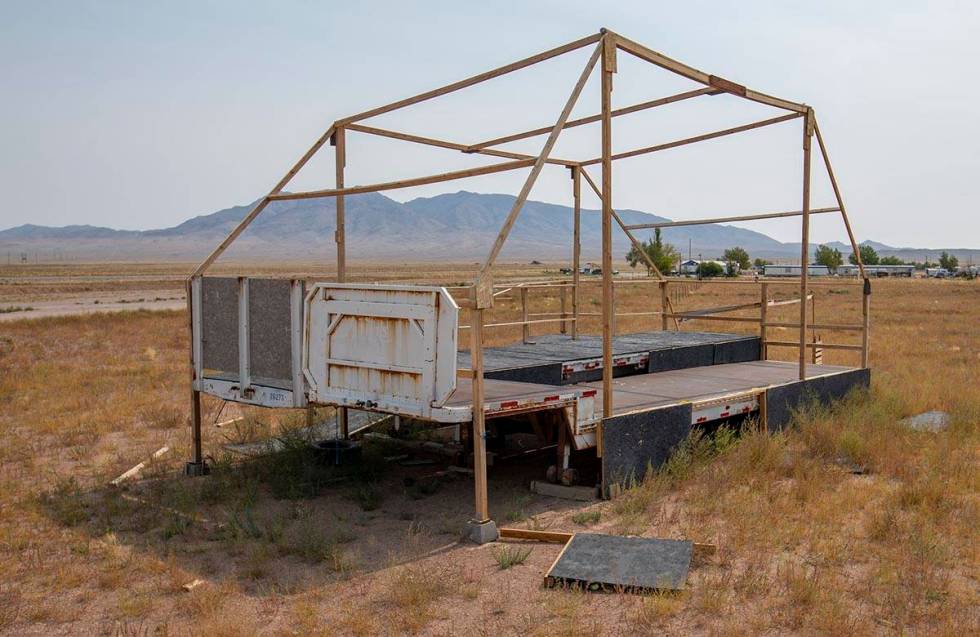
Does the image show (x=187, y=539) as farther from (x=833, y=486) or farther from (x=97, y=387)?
(x=97, y=387)

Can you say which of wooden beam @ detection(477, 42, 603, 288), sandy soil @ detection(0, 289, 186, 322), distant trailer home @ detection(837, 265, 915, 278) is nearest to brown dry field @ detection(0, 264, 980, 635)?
wooden beam @ detection(477, 42, 603, 288)

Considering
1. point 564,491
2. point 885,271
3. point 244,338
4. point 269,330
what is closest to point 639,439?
point 564,491

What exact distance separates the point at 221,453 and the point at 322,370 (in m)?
3.04

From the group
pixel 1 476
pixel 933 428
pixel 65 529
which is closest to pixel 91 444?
pixel 1 476

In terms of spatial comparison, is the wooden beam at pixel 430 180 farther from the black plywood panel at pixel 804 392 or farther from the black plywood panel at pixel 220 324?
the black plywood panel at pixel 804 392

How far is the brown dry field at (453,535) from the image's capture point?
16.4 feet

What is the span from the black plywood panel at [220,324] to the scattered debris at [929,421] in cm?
727

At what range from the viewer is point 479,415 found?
6.32 meters

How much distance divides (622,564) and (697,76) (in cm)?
459

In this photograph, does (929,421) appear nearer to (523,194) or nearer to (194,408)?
(523,194)

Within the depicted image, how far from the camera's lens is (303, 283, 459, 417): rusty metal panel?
640cm

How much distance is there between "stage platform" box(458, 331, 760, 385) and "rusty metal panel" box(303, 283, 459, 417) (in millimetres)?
2180

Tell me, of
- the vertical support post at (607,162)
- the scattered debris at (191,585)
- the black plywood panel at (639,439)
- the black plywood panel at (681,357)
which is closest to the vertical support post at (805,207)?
the black plywood panel at (681,357)

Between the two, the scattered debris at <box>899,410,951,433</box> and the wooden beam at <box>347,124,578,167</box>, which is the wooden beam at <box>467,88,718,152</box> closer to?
the wooden beam at <box>347,124,578,167</box>
